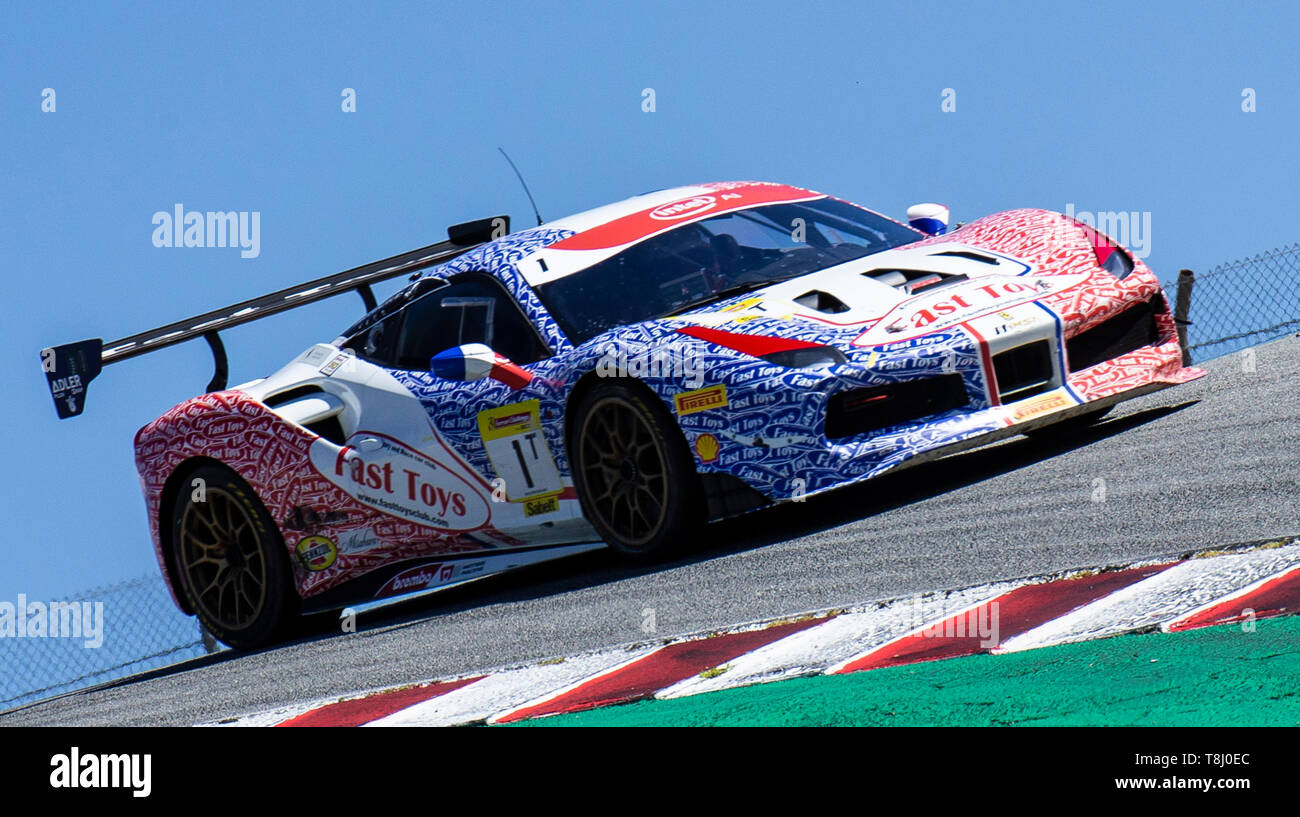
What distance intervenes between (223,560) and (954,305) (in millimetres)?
3679

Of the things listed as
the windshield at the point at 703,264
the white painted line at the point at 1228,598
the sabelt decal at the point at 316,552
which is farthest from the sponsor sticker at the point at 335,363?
the white painted line at the point at 1228,598

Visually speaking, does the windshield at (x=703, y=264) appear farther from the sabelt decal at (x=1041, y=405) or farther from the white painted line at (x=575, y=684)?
the white painted line at (x=575, y=684)

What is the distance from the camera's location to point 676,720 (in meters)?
3.61

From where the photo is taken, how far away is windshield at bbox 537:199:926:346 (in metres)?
6.71

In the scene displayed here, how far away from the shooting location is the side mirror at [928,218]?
789 cm

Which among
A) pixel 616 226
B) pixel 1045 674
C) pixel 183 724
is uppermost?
pixel 616 226

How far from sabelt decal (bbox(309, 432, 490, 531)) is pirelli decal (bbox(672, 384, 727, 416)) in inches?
50.9

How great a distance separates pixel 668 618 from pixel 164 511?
367 cm

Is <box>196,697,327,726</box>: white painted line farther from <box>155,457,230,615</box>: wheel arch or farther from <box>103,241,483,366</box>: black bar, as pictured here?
<box>103,241,483,366</box>: black bar

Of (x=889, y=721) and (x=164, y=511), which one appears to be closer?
(x=889, y=721)
